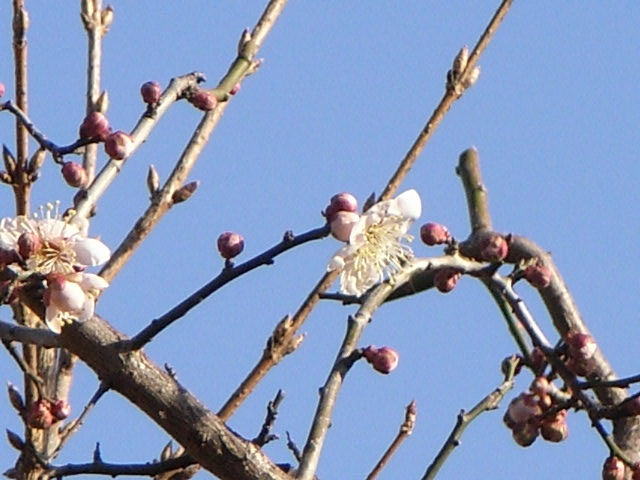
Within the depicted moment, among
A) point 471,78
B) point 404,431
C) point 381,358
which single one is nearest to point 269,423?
point 381,358

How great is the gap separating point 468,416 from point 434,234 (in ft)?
1.38

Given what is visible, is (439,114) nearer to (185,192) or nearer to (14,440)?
(185,192)

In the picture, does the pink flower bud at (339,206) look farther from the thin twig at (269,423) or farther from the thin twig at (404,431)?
the thin twig at (404,431)

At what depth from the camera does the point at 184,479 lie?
3.22 meters

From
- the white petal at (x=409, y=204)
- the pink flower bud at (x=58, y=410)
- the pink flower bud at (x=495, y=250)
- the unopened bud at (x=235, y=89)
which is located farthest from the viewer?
the unopened bud at (x=235, y=89)

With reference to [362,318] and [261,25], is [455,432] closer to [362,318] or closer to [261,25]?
[362,318]

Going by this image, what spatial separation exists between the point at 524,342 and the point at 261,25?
126 centimetres

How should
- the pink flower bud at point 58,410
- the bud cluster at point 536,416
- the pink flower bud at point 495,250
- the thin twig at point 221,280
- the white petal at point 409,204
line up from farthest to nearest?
the bud cluster at point 536,416, the pink flower bud at point 58,410, the pink flower bud at point 495,250, the white petal at point 409,204, the thin twig at point 221,280

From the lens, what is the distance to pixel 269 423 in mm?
2611

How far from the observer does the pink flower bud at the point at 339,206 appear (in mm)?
2338

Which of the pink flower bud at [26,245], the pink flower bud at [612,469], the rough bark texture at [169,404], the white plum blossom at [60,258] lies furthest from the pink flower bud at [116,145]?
the pink flower bud at [612,469]

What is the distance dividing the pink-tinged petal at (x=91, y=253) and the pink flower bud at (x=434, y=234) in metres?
0.66

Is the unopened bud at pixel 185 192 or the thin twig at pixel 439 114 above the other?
the thin twig at pixel 439 114

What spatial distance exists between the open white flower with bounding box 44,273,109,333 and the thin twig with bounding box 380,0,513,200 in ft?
4.01
